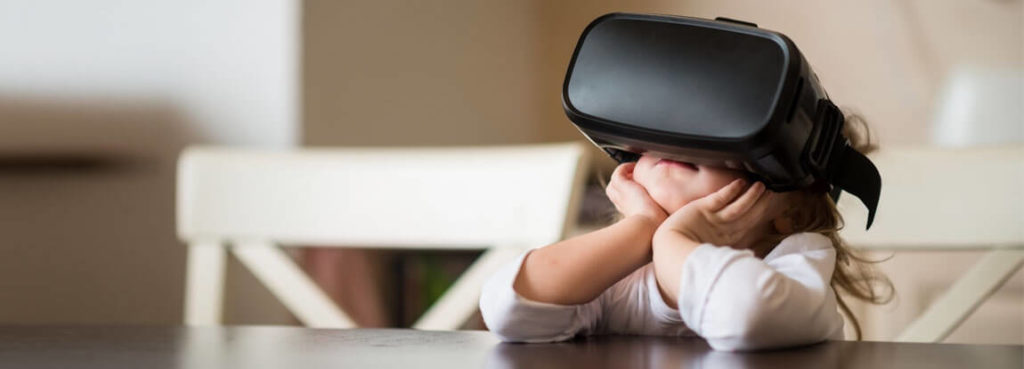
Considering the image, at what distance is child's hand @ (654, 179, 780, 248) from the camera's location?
1.85 feet

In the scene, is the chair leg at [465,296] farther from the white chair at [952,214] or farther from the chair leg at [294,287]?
the white chair at [952,214]

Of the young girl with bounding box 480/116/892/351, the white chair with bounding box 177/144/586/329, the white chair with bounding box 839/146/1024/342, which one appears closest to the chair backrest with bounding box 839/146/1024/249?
the white chair with bounding box 839/146/1024/342

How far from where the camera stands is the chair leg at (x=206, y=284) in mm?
1144

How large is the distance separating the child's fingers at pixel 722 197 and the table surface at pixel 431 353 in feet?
0.21

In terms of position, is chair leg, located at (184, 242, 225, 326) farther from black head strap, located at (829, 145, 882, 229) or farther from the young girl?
black head strap, located at (829, 145, 882, 229)

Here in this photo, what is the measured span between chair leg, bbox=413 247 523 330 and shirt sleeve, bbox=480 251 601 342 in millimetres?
497

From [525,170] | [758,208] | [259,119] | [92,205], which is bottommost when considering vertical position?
[92,205]

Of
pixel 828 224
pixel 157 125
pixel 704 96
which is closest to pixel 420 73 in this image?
pixel 157 125

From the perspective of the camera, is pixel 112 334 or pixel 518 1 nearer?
pixel 112 334

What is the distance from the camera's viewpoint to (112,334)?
643mm

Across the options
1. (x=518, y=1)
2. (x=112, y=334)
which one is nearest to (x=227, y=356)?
(x=112, y=334)

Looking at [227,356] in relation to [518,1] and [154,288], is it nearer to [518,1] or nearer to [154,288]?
[154,288]

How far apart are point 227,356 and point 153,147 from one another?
1.35 m

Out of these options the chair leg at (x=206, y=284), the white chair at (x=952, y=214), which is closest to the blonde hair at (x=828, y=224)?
the white chair at (x=952, y=214)
